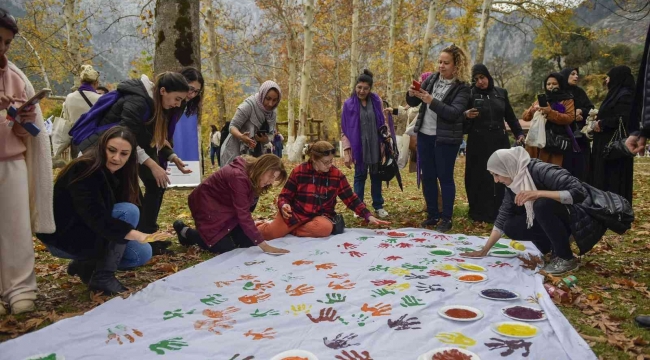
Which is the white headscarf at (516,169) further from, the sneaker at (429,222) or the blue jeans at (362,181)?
the blue jeans at (362,181)

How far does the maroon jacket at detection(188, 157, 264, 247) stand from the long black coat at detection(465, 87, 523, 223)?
2860mm

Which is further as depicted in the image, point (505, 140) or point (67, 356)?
point (505, 140)

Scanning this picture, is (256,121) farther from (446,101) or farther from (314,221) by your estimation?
(446,101)

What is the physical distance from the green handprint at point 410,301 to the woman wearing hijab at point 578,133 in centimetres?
394

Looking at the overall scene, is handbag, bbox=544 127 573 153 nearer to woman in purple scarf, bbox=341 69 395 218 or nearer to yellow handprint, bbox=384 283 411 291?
woman in purple scarf, bbox=341 69 395 218

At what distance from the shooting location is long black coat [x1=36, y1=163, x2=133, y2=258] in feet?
9.34

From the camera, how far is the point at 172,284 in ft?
10.5

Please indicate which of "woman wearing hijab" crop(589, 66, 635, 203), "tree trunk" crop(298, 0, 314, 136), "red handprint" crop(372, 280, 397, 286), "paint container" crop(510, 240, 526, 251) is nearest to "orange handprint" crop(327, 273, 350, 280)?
"red handprint" crop(372, 280, 397, 286)

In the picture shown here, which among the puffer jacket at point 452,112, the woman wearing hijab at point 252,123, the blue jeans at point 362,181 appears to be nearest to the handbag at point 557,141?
the puffer jacket at point 452,112

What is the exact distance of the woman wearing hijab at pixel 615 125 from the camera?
4867 millimetres

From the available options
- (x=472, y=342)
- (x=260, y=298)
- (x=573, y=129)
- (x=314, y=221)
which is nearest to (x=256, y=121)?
(x=314, y=221)

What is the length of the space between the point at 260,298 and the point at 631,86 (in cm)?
479

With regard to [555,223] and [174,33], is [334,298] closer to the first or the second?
[555,223]

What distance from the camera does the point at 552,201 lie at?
3352 millimetres
